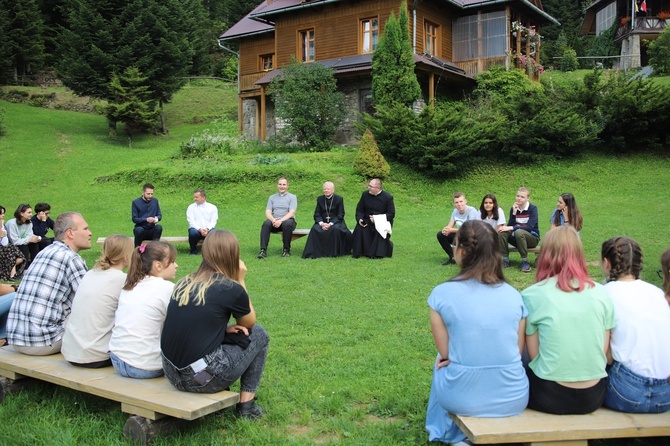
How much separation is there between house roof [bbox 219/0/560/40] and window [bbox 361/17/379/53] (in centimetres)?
163

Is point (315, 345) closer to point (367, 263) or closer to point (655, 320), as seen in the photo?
point (655, 320)

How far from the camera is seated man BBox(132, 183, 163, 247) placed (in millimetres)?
11594

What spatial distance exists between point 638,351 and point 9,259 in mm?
9244

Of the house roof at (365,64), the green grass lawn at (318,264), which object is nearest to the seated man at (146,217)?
the green grass lawn at (318,264)

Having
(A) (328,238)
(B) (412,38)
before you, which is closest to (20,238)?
(A) (328,238)

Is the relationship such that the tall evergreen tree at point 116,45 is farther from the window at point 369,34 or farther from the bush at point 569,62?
the bush at point 569,62

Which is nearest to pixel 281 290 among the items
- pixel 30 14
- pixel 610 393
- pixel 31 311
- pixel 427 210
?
pixel 31 311

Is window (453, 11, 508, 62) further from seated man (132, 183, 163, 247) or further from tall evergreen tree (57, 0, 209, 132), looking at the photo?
seated man (132, 183, 163, 247)

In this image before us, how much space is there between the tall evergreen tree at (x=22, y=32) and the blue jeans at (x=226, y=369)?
41.3m

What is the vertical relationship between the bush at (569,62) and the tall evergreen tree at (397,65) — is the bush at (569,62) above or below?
above

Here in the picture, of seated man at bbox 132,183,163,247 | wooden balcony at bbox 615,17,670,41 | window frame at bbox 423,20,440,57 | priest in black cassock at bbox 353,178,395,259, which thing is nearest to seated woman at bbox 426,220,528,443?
priest in black cassock at bbox 353,178,395,259

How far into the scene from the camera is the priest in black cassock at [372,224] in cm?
1070

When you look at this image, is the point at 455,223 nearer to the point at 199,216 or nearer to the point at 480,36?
the point at 199,216

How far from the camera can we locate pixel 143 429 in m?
3.55
